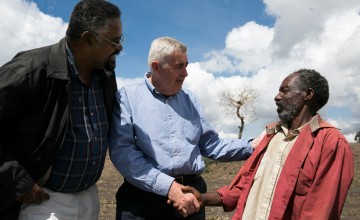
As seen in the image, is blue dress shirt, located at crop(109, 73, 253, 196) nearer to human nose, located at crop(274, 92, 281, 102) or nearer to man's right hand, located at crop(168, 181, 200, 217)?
man's right hand, located at crop(168, 181, 200, 217)

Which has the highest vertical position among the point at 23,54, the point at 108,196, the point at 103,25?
the point at 103,25

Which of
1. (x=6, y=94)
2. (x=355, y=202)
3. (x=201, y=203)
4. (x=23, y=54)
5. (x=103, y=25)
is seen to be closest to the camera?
(x=6, y=94)

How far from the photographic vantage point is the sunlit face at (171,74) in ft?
11.3

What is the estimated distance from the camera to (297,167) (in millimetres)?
2910

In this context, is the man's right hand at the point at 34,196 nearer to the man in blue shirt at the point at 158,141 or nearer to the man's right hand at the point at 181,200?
the man in blue shirt at the point at 158,141

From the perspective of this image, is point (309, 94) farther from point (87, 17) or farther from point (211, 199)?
point (87, 17)

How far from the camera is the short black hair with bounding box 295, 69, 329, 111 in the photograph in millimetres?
3211

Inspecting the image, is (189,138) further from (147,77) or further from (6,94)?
(6,94)

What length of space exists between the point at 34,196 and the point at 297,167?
5.71 feet

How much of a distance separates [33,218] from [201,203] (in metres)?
1.26

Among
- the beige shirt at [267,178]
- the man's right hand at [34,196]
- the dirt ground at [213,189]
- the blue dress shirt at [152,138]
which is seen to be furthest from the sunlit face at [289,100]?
the dirt ground at [213,189]

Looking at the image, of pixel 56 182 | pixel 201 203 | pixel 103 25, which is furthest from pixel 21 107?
A: pixel 201 203

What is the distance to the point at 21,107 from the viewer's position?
2.50 meters

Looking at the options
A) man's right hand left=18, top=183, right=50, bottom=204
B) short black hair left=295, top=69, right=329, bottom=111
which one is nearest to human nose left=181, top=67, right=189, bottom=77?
short black hair left=295, top=69, right=329, bottom=111
